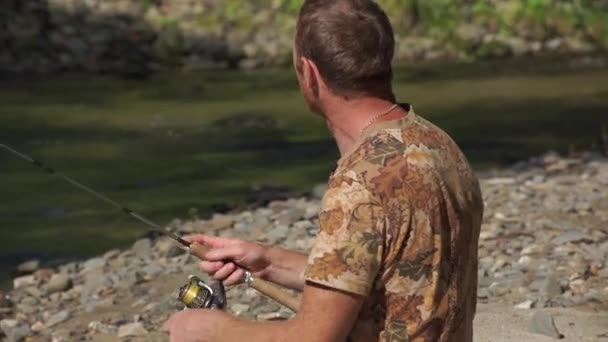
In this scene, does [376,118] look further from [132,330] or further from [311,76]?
[132,330]

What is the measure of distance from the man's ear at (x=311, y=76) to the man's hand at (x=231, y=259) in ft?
2.23

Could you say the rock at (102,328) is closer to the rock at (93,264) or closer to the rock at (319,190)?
the rock at (93,264)

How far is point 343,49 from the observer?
3.81 meters

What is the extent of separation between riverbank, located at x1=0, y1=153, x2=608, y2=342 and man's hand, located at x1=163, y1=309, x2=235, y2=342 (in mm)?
2533

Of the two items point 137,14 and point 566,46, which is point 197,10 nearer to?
point 137,14

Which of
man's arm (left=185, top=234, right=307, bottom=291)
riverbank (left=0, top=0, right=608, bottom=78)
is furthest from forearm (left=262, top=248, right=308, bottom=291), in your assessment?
riverbank (left=0, top=0, right=608, bottom=78)

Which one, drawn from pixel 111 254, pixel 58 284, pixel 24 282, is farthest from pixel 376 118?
pixel 111 254

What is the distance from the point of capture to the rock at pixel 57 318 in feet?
27.2

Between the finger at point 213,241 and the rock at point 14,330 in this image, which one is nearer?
the finger at point 213,241

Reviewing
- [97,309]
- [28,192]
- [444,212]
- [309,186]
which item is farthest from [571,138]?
[444,212]

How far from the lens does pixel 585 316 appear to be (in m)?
6.80

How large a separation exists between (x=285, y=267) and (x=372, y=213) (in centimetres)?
80

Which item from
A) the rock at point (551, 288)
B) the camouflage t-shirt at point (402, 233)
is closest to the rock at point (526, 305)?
the rock at point (551, 288)

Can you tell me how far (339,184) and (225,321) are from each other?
51cm
